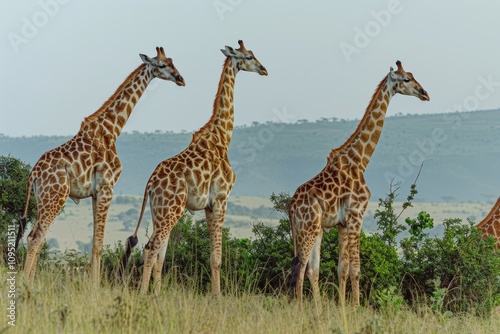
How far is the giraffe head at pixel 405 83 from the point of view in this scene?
13453 mm

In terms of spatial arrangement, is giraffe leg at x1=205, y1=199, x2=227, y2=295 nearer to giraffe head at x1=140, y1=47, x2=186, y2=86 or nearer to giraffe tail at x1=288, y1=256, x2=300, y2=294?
giraffe tail at x1=288, y1=256, x2=300, y2=294

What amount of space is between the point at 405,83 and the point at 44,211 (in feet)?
19.3

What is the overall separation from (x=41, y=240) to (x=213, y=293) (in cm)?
264

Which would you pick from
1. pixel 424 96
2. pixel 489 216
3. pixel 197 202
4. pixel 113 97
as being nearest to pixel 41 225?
pixel 197 202

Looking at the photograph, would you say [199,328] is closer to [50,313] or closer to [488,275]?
[50,313]

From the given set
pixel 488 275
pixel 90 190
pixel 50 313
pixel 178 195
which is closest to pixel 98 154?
pixel 90 190

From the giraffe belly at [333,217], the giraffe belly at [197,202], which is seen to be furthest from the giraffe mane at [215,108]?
the giraffe belly at [333,217]

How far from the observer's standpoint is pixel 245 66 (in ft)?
45.2

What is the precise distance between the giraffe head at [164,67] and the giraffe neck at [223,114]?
0.66 metres

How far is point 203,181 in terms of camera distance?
12.8 metres

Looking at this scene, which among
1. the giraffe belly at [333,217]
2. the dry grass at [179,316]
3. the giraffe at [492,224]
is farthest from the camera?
the giraffe at [492,224]

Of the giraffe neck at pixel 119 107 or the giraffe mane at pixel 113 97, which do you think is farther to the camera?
the giraffe mane at pixel 113 97

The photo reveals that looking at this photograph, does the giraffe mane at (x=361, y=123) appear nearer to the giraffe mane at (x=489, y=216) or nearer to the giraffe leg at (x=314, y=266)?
the giraffe leg at (x=314, y=266)

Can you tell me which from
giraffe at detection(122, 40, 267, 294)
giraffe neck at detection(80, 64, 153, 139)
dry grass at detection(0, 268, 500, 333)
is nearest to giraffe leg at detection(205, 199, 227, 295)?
giraffe at detection(122, 40, 267, 294)
